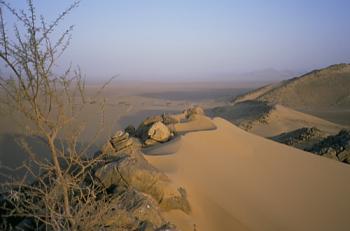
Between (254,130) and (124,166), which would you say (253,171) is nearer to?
(124,166)

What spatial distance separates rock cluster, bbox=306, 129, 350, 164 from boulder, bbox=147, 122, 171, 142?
4.23m

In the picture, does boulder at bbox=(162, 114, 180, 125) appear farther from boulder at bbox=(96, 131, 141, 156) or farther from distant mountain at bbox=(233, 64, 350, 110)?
distant mountain at bbox=(233, 64, 350, 110)

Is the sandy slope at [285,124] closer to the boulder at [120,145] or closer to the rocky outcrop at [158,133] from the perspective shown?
the rocky outcrop at [158,133]

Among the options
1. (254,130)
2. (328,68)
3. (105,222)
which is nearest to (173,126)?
(105,222)

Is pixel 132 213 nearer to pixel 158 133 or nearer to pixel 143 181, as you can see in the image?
pixel 143 181

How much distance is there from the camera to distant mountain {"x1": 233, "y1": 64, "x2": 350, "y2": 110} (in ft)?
90.3

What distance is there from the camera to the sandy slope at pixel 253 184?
5.68 meters

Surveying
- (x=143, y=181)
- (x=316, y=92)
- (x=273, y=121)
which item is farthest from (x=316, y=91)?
(x=143, y=181)

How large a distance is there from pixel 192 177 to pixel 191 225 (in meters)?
1.22

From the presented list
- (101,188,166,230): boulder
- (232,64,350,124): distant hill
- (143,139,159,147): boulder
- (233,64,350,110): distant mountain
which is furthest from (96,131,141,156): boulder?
(233,64,350,110): distant mountain

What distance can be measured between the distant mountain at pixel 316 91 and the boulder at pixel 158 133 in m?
19.8

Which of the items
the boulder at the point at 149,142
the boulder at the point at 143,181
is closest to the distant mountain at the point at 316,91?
the boulder at the point at 149,142

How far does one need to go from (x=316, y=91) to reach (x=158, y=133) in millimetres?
23597

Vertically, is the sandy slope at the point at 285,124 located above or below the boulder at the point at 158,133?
below
